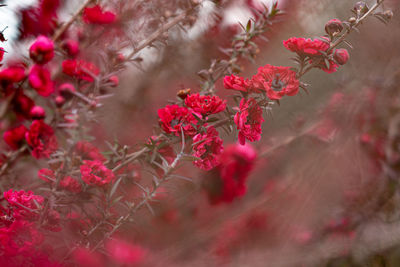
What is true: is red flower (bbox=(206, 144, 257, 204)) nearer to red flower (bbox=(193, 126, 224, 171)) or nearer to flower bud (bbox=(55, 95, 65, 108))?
red flower (bbox=(193, 126, 224, 171))

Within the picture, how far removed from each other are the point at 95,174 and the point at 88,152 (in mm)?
27

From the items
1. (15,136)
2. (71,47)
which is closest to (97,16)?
(71,47)

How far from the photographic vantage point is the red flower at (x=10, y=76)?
280 mm

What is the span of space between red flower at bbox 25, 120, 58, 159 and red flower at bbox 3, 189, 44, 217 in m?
0.04

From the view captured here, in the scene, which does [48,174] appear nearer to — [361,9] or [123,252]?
[123,252]

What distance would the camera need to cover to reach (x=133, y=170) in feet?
1.07

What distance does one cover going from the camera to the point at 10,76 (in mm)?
281

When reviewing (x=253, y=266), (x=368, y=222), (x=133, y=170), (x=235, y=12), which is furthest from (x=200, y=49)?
(x=368, y=222)

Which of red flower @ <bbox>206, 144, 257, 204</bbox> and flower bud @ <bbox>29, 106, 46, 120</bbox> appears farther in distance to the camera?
red flower @ <bbox>206, 144, 257, 204</bbox>

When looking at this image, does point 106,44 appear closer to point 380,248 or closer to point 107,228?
point 107,228

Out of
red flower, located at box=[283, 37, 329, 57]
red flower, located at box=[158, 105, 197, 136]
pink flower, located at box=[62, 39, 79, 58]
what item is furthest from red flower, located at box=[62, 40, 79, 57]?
red flower, located at box=[283, 37, 329, 57]

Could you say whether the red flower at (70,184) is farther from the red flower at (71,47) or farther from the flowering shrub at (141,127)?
the red flower at (71,47)

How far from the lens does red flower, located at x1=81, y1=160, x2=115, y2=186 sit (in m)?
0.26

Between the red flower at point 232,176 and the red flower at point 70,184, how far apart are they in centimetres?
17
